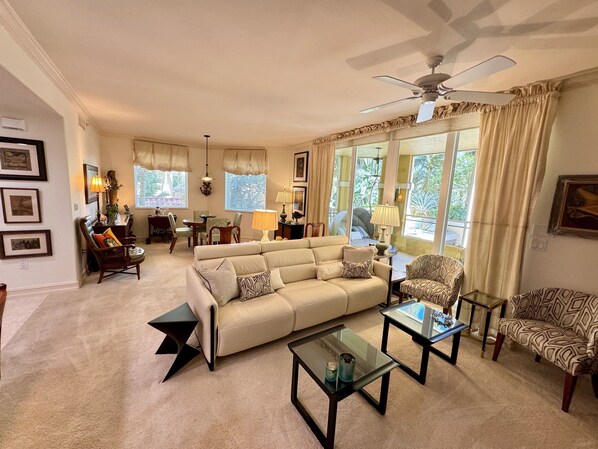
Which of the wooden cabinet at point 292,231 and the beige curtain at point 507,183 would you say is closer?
the beige curtain at point 507,183

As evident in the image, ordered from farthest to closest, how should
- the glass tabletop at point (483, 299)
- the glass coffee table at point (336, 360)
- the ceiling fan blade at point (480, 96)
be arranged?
the glass tabletop at point (483, 299) → the ceiling fan blade at point (480, 96) → the glass coffee table at point (336, 360)

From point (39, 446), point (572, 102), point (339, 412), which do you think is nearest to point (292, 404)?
point (339, 412)

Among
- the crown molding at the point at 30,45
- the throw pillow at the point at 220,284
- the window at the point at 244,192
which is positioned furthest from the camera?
the window at the point at 244,192

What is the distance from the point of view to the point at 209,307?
206 centimetres

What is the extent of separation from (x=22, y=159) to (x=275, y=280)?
135 inches

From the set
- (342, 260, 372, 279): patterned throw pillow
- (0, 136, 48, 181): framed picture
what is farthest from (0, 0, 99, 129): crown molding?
(342, 260, 372, 279): patterned throw pillow

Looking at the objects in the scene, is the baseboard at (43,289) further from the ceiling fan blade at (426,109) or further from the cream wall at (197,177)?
the ceiling fan blade at (426,109)

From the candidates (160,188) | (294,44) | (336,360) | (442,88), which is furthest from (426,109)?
(160,188)

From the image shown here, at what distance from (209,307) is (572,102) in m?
3.76

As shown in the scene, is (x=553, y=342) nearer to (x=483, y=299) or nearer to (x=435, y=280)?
(x=483, y=299)

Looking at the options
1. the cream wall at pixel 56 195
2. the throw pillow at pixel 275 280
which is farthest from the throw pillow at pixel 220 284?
the cream wall at pixel 56 195

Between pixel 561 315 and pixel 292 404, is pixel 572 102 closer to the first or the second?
pixel 561 315

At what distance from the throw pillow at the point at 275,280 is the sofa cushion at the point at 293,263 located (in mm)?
132

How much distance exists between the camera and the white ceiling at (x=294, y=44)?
1.56m
